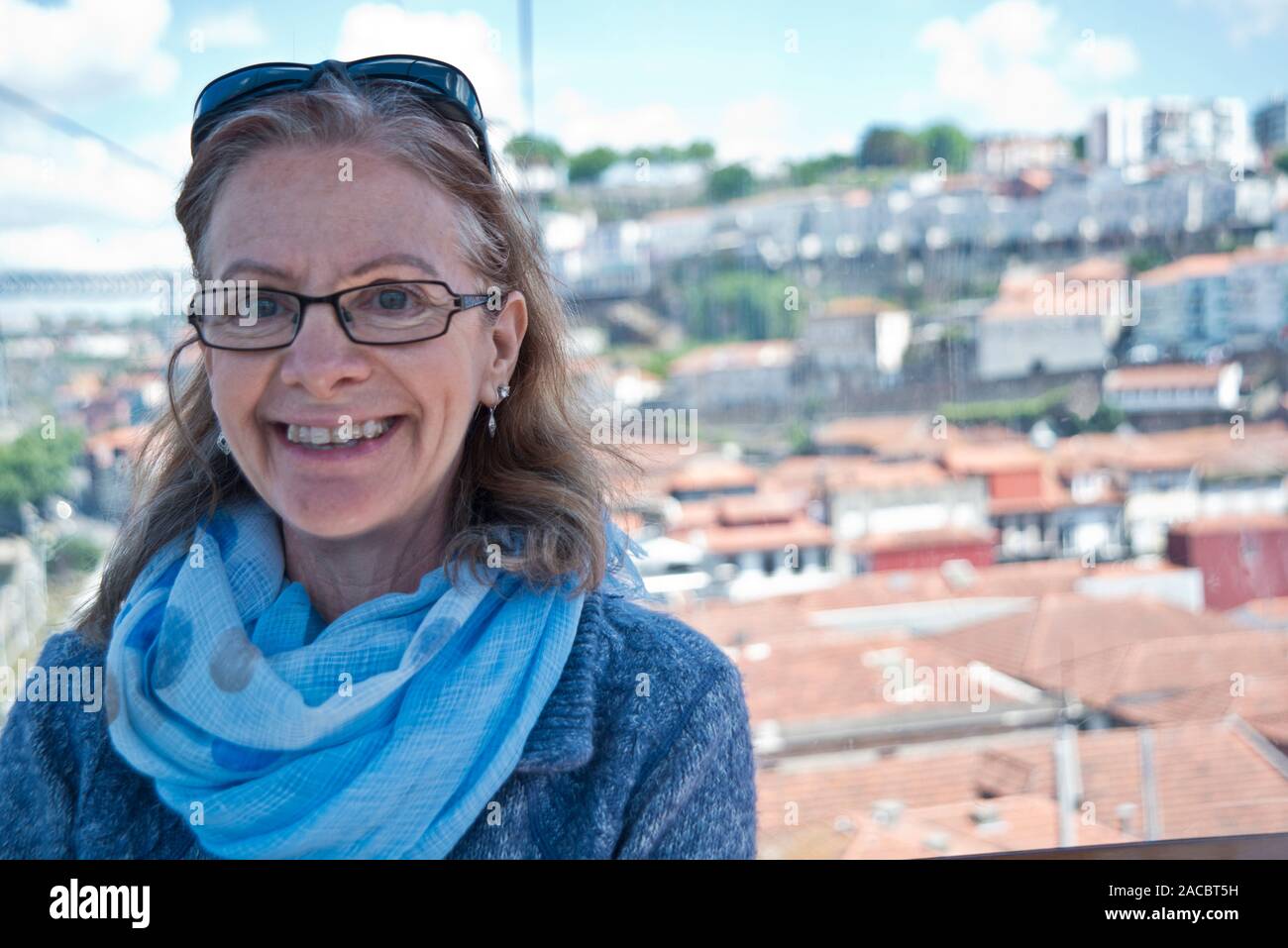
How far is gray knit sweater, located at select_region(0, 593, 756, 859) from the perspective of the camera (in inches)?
26.5

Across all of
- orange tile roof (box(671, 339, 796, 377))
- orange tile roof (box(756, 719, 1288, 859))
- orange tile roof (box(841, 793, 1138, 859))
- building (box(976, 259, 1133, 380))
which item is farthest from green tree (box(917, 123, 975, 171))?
orange tile roof (box(841, 793, 1138, 859))

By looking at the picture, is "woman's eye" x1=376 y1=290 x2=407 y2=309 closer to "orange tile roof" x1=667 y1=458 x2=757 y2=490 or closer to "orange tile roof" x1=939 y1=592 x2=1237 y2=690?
"orange tile roof" x1=939 y1=592 x2=1237 y2=690

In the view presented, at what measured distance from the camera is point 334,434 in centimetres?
67

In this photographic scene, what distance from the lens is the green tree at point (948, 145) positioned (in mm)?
23672

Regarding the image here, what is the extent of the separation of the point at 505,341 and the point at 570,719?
23cm

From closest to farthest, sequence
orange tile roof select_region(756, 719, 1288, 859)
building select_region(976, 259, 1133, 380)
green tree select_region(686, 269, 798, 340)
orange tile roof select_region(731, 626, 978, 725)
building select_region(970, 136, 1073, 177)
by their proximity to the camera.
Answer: orange tile roof select_region(756, 719, 1288, 859) < orange tile roof select_region(731, 626, 978, 725) < building select_region(976, 259, 1133, 380) < green tree select_region(686, 269, 798, 340) < building select_region(970, 136, 1073, 177)

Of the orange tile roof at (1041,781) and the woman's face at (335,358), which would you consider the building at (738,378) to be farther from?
the woman's face at (335,358)

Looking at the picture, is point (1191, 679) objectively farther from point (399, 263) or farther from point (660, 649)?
point (399, 263)

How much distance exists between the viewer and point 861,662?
1252cm

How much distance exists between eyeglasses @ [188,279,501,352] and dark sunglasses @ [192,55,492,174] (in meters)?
0.11

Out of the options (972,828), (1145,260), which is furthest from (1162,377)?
(972,828)

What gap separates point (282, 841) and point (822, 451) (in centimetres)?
1900

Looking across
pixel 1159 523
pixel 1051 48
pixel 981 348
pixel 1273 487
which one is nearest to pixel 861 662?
pixel 1159 523

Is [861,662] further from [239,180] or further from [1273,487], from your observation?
[239,180]
